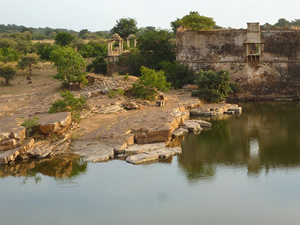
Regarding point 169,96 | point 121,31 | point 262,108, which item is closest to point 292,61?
point 262,108

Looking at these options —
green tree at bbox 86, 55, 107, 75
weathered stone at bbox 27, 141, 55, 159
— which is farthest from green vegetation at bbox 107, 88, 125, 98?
green tree at bbox 86, 55, 107, 75

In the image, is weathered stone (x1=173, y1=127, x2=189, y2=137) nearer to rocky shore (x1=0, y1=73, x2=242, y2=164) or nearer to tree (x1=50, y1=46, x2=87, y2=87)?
rocky shore (x1=0, y1=73, x2=242, y2=164)

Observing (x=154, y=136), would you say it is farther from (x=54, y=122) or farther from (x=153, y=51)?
(x=153, y=51)

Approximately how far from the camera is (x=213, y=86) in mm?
21297

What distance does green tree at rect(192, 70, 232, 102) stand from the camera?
2105 centimetres

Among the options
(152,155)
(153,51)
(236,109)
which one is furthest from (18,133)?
(153,51)

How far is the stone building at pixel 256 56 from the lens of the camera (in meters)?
24.3

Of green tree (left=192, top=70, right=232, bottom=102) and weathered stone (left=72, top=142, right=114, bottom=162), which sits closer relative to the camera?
weathered stone (left=72, top=142, right=114, bottom=162)

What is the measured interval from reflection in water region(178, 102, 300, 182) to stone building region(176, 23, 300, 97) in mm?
4642

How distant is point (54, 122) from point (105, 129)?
1.96 m

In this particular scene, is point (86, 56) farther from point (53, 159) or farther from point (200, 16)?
point (53, 159)

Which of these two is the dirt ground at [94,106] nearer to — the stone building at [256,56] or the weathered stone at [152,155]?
the weathered stone at [152,155]

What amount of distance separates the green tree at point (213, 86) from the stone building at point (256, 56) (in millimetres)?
3747

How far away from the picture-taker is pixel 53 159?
1281 centimetres
